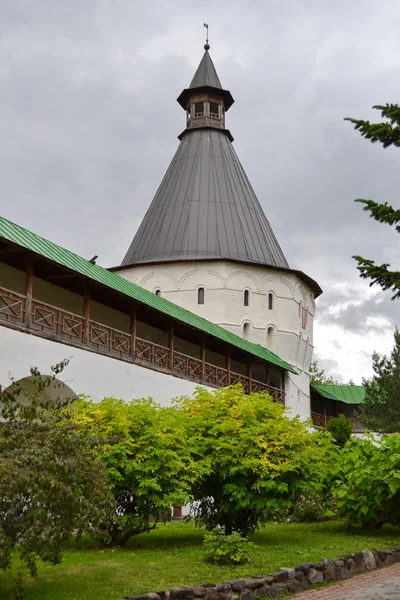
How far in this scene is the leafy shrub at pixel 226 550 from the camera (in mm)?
9727

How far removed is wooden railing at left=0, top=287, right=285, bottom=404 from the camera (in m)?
14.4

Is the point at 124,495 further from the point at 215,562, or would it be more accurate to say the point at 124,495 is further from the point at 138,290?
the point at 138,290

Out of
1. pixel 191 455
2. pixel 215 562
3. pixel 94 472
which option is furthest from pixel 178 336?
pixel 94 472

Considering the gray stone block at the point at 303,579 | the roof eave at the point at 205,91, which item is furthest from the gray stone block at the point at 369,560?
the roof eave at the point at 205,91

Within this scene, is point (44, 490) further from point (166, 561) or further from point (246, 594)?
point (166, 561)

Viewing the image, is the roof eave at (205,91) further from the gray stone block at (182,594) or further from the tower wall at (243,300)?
the gray stone block at (182,594)

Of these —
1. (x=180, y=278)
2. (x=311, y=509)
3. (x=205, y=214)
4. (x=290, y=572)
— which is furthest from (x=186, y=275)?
(x=290, y=572)

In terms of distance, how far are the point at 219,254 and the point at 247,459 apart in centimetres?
1789

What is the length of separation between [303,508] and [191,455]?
478 cm

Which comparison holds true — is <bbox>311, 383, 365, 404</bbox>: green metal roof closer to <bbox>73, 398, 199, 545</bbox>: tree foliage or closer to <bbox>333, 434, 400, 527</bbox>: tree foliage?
<bbox>333, 434, 400, 527</bbox>: tree foliage

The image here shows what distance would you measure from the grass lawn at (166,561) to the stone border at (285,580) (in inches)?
19.3

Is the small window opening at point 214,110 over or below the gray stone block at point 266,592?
over

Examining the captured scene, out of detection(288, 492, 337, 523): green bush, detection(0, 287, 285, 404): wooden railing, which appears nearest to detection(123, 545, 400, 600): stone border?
detection(288, 492, 337, 523): green bush

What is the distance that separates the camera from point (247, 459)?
1203cm
